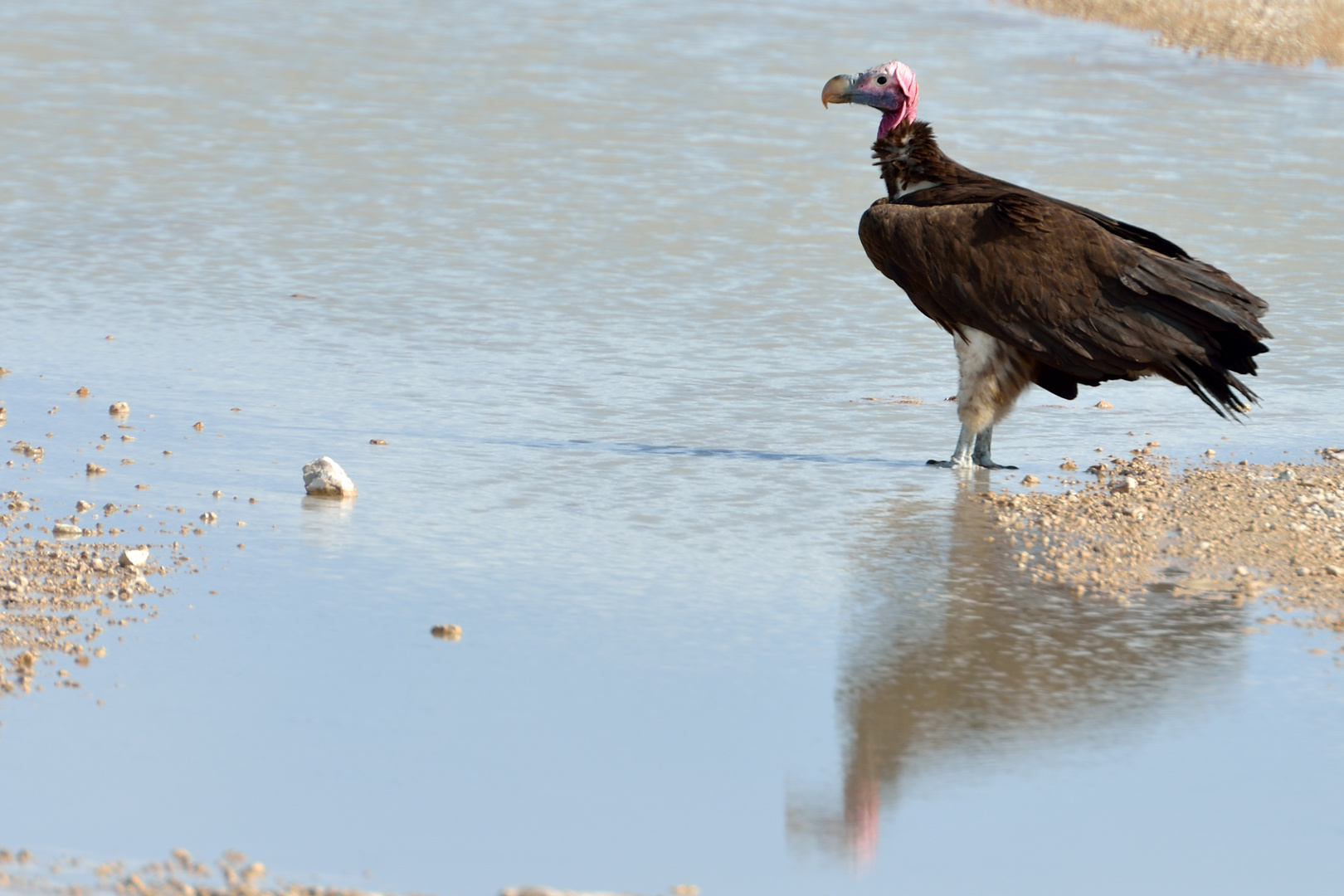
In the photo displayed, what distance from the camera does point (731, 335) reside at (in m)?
9.93

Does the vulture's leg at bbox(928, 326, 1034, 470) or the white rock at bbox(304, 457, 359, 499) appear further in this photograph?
the vulture's leg at bbox(928, 326, 1034, 470)

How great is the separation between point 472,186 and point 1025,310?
656 cm

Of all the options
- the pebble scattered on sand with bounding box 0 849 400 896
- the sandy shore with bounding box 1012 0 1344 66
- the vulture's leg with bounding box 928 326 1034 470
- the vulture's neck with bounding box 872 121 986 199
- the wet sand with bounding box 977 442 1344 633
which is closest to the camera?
the pebble scattered on sand with bounding box 0 849 400 896

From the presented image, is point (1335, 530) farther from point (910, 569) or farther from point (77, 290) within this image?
point (77, 290)

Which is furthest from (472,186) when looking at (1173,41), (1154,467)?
(1173,41)

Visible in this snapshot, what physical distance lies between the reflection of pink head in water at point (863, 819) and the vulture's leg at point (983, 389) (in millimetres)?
3351

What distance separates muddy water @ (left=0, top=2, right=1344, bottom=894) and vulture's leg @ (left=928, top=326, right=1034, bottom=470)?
21 cm

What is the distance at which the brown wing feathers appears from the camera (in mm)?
7414

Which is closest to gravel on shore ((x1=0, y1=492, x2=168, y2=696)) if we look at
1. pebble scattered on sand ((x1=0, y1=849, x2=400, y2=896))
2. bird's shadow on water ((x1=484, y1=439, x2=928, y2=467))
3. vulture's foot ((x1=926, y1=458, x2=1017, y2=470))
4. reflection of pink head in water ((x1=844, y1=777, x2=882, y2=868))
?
pebble scattered on sand ((x1=0, y1=849, x2=400, y2=896))

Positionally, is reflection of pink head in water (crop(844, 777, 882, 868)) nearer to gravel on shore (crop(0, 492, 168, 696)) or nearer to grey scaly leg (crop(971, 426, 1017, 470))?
gravel on shore (crop(0, 492, 168, 696))

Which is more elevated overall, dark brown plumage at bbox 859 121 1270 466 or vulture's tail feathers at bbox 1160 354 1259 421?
dark brown plumage at bbox 859 121 1270 466

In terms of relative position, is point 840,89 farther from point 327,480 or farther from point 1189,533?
point 327,480

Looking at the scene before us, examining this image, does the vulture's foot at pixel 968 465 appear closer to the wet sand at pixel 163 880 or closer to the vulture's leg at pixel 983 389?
the vulture's leg at pixel 983 389

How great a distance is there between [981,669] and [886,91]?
12.1 feet
